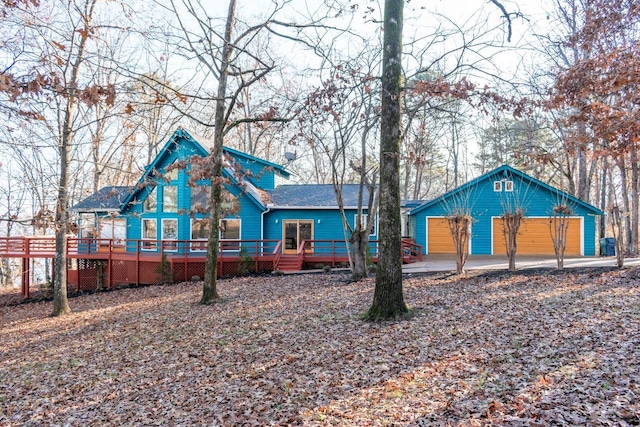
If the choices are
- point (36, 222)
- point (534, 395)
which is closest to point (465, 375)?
point (534, 395)

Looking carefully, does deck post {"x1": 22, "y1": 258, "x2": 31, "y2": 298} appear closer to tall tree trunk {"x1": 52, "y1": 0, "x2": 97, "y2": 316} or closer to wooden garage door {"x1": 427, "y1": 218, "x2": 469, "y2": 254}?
tall tree trunk {"x1": 52, "y1": 0, "x2": 97, "y2": 316}

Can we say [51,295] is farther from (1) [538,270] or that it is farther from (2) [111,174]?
(1) [538,270]

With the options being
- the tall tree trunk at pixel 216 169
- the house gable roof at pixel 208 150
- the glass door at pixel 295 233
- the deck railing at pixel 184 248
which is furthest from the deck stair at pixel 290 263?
the tall tree trunk at pixel 216 169

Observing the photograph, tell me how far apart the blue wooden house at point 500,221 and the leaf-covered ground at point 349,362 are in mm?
8203

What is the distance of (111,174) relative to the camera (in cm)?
2886

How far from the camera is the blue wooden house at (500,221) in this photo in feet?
64.2

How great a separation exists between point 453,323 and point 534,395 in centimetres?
335

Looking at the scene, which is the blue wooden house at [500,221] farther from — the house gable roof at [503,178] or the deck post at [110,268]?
the deck post at [110,268]

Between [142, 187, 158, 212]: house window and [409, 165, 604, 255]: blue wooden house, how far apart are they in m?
12.6

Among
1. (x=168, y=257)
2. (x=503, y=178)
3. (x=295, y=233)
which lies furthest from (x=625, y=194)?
(x=168, y=257)

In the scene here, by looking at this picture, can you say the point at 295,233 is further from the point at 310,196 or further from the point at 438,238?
the point at 438,238

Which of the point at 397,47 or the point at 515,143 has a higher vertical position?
the point at 515,143

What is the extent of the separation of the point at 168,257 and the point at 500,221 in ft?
51.0

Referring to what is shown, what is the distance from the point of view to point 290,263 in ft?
58.6
